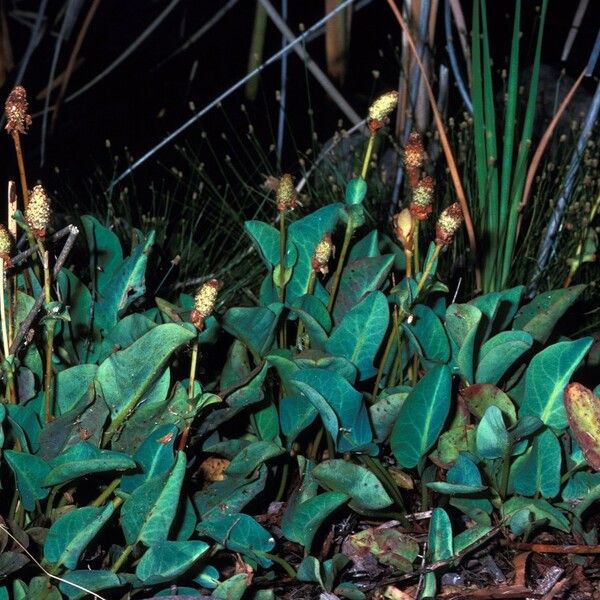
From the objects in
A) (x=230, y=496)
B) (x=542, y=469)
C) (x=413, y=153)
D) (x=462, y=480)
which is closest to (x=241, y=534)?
(x=230, y=496)

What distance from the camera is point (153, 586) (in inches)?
47.1

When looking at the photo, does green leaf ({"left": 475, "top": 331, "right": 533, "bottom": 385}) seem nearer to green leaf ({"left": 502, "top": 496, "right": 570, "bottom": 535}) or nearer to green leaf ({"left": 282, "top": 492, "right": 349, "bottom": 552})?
green leaf ({"left": 502, "top": 496, "right": 570, "bottom": 535})

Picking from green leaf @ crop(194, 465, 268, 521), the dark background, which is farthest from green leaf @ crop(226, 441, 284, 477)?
the dark background

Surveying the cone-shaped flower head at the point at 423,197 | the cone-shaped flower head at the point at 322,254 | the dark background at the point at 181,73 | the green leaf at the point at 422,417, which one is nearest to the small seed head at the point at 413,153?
the cone-shaped flower head at the point at 423,197

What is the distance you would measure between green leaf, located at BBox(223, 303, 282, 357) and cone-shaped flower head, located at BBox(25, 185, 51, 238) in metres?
0.30

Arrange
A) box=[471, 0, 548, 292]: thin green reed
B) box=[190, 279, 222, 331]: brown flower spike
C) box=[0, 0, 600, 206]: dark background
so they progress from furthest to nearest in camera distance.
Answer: box=[0, 0, 600, 206]: dark background < box=[471, 0, 548, 292]: thin green reed < box=[190, 279, 222, 331]: brown flower spike

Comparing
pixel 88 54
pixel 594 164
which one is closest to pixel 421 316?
pixel 594 164

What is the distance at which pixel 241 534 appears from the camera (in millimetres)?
1218

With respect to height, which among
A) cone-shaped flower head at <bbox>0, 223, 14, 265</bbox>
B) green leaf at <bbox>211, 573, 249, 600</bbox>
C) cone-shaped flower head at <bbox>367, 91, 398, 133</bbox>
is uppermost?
cone-shaped flower head at <bbox>0, 223, 14, 265</bbox>

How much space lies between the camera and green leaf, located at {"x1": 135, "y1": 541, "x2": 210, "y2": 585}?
113 cm

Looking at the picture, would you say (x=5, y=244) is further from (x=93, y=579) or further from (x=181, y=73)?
(x=181, y=73)

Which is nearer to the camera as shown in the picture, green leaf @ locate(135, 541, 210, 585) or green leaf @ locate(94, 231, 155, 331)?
green leaf @ locate(135, 541, 210, 585)

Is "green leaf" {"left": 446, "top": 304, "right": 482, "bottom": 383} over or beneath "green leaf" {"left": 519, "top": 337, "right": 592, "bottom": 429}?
over

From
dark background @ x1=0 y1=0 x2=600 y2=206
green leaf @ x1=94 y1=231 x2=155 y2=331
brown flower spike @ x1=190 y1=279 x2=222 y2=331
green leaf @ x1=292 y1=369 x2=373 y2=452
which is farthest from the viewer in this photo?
dark background @ x1=0 y1=0 x2=600 y2=206
